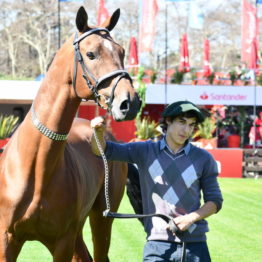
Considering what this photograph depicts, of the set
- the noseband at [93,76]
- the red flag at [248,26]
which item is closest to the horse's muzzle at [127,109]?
the noseband at [93,76]

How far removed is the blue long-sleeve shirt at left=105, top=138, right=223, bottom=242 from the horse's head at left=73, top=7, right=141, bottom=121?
1.42ft

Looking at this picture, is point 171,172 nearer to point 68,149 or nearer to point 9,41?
point 68,149

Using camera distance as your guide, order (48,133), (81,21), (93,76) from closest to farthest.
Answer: (93,76)
(81,21)
(48,133)

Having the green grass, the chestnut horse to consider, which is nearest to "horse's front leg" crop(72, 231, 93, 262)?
the chestnut horse

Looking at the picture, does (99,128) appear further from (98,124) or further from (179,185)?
(179,185)

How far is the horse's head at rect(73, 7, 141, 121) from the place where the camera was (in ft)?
11.7

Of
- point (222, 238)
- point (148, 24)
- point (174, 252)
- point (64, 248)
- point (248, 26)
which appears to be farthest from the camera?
point (248, 26)

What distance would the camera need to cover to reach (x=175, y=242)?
3756 mm

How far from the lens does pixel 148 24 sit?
24.6 meters

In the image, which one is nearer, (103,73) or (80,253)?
(103,73)

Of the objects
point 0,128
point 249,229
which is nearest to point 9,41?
point 0,128

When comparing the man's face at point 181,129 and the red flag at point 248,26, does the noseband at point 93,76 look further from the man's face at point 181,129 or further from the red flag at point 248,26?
the red flag at point 248,26

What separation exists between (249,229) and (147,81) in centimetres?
1687

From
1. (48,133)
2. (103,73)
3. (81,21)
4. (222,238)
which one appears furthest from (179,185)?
(222,238)
